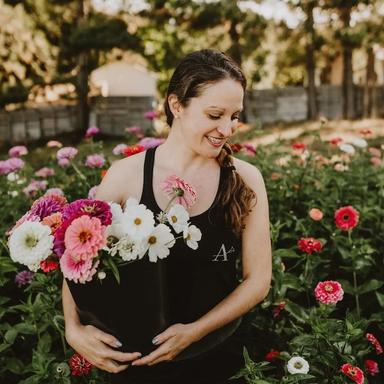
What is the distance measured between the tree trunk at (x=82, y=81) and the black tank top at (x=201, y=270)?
8.69 m

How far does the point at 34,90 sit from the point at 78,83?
1012 mm

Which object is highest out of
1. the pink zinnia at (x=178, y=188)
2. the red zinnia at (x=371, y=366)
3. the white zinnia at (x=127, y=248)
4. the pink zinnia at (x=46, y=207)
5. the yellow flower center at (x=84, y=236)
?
the pink zinnia at (x=178, y=188)

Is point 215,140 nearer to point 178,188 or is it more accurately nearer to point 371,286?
point 178,188

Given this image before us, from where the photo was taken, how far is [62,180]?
120 inches

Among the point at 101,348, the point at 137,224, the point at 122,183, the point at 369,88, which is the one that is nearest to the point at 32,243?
the point at 137,224

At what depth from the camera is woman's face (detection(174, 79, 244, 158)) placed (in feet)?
4.31

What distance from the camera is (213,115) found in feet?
4.34

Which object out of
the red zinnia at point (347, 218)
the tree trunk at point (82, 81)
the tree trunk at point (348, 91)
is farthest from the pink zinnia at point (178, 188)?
the tree trunk at point (348, 91)

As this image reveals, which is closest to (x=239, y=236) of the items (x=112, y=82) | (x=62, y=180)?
(x=62, y=180)

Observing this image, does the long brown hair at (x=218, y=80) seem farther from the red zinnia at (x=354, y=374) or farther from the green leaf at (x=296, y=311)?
the green leaf at (x=296, y=311)

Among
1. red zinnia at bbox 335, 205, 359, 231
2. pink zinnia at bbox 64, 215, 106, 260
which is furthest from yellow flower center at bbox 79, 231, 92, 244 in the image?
red zinnia at bbox 335, 205, 359, 231

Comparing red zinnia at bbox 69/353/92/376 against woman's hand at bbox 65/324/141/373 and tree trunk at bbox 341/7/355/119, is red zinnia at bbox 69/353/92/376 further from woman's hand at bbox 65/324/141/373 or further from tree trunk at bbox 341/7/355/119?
tree trunk at bbox 341/7/355/119

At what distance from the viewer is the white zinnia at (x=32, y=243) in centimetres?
98

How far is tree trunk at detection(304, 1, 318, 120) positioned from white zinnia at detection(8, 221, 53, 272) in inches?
479
